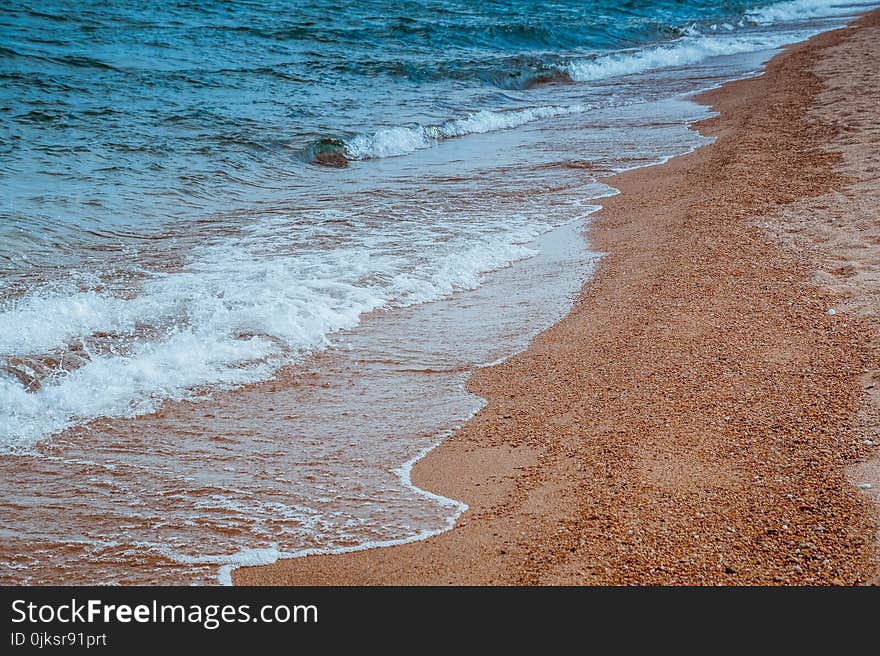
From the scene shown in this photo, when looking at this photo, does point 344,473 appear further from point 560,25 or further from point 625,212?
point 560,25

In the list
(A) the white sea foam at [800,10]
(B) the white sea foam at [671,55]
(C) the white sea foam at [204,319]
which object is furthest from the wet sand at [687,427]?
(A) the white sea foam at [800,10]

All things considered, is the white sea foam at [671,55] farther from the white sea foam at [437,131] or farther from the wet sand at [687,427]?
the wet sand at [687,427]

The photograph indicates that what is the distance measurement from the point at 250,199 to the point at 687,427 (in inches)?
234

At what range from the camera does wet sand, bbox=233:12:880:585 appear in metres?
2.64

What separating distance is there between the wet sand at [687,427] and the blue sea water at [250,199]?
0.28 meters

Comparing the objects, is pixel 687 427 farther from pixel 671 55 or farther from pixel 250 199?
pixel 671 55

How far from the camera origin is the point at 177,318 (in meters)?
4.79

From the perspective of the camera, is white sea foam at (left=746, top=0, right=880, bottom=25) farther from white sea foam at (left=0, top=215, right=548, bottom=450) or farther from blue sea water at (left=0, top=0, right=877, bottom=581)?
white sea foam at (left=0, top=215, right=548, bottom=450)

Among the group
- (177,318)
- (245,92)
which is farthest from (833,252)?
(245,92)

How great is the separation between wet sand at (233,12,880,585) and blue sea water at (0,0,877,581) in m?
0.28

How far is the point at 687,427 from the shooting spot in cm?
341

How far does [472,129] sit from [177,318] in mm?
8051

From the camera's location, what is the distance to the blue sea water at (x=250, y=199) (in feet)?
11.5

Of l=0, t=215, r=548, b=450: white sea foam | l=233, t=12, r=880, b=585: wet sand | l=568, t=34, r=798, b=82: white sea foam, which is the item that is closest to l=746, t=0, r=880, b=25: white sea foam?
l=568, t=34, r=798, b=82: white sea foam
